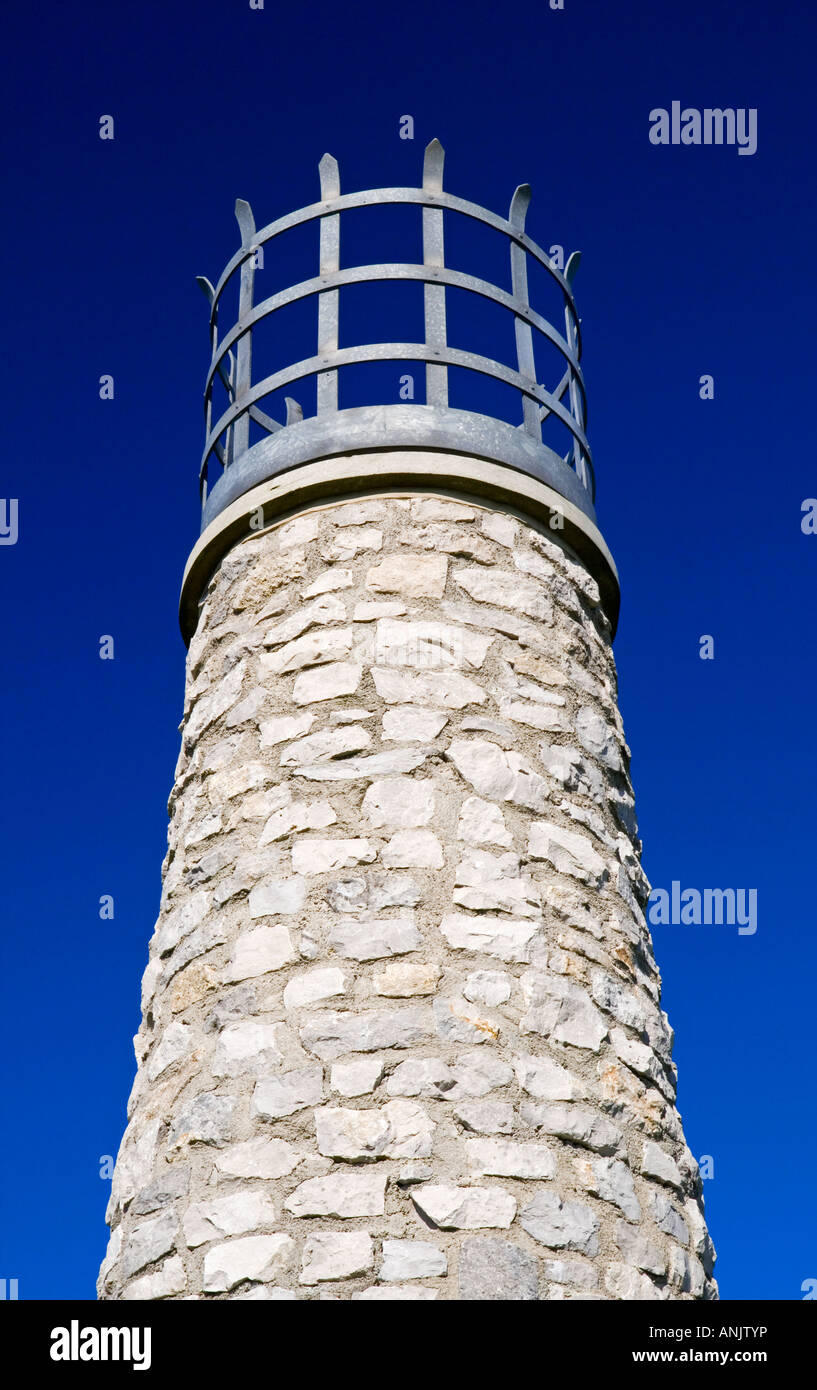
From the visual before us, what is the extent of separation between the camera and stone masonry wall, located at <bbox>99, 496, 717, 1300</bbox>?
3.37 m

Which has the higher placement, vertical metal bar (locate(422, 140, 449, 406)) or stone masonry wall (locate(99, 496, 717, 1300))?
vertical metal bar (locate(422, 140, 449, 406))

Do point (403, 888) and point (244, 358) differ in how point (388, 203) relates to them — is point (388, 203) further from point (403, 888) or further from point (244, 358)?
point (403, 888)

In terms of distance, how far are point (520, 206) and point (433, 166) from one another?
1.54ft

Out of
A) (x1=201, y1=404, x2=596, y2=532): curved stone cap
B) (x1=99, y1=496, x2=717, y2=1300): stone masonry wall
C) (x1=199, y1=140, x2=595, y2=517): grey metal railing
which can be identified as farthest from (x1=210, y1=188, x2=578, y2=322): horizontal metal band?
(x1=99, y1=496, x2=717, y2=1300): stone masonry wall

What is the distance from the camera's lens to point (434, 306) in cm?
497

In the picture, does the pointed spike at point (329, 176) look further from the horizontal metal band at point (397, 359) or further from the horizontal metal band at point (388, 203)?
the horizontal metal band at point (397, 359)

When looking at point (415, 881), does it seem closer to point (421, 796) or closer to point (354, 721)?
point (421, 796)

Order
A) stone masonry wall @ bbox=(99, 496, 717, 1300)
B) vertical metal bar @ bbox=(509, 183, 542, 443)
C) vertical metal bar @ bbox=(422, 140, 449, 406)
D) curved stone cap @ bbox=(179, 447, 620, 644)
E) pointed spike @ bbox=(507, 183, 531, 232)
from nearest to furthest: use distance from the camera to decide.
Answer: stone masonry wall @ bbox=(99, 496, 717, 1300) → curved stone cap @ bbox=(179, 447, 620, 644) → vertical metal bar @ bbox=(422, 140, 449, 406) → vertical metal bar @ bbox=(509, 183, 542, 443) → pointed spike @ bbox=(507, 183, 531, 232)

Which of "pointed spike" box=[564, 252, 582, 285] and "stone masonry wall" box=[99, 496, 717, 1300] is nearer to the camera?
"stone masonry wall" box=[99, 496, 717, 1300]

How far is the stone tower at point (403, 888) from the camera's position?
3391 mm

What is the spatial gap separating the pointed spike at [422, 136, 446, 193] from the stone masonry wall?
4.99ft

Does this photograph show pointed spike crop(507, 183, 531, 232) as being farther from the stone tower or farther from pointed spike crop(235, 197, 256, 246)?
pointed spike crop(235, 197, 256, 246)

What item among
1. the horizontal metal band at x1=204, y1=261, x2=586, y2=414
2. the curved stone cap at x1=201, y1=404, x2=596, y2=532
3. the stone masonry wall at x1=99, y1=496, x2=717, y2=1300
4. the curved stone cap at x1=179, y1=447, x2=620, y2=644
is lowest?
the stone masonry wall at x1=99, y1=496, x2=717, y2=1300

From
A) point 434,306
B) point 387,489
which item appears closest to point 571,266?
point 434,306
